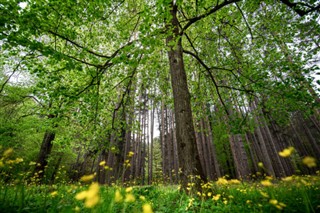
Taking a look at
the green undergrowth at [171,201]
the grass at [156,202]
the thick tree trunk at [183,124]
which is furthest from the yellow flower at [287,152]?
the thick tree trunk at [183,124]

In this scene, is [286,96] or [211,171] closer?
[286,96]

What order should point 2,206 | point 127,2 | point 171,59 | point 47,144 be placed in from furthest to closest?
point 47,144 < point 127,2 < point 171,59 < point 2,206

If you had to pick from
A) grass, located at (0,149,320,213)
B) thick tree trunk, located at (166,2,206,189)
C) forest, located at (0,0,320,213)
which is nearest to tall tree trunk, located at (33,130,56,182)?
forest, located at (0,0,320,213)

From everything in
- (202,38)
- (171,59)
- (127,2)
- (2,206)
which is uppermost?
(127,2)

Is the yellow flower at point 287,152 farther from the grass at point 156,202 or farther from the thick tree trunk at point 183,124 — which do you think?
the thick tree trunk at point 183,124

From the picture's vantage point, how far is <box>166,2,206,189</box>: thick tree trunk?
12.1ft

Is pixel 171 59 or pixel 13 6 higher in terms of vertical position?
pixel 171 59

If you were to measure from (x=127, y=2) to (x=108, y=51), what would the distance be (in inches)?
115

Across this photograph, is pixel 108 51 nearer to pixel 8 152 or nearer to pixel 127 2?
pixel 127 2

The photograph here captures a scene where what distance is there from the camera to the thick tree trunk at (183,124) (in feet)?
12.1

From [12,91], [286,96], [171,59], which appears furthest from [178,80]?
[12,91]

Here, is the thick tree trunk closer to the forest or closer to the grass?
the forest

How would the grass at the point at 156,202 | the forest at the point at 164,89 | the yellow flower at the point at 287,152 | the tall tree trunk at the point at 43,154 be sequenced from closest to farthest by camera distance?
the yellow flower at the point at 287,152 < the grass at the point at 156,202 < the forest at the point at 164,89 < the tall tree trunk at the point at 43,154

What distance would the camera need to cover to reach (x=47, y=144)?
11.4 metres
